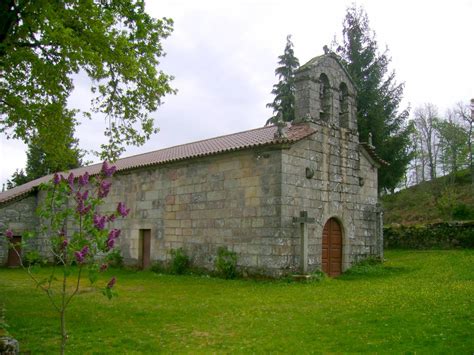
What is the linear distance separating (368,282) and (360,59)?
57.9ft

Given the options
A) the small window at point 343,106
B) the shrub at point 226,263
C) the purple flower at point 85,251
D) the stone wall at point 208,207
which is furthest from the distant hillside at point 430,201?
the purple flower at point 85,251

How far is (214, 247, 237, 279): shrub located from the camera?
13852 mm

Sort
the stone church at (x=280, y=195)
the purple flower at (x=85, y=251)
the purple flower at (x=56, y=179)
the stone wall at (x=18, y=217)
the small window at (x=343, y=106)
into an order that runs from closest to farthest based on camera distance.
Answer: the purple flower at (x=85, y=251)
the purple flower at (x=56, y=179)
the stone church at (x=280, y=195)
the small window at (x=343, y=106)
the stone wall at (x=18, y=217)

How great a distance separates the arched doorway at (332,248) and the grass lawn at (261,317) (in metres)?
1.24

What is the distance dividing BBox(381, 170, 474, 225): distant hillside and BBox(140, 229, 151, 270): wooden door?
16.2m

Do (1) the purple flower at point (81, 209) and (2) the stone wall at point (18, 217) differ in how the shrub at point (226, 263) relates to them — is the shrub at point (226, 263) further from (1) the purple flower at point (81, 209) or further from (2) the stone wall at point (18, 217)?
(2) the stone wall at point (18, 217)

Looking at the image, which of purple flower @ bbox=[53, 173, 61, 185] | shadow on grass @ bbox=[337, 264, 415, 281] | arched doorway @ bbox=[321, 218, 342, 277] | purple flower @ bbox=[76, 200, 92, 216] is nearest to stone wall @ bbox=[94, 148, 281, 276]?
arched doorway @ bbox=[321, 218, 342, 277]

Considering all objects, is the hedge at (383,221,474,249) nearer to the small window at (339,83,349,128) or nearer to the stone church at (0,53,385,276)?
the stone church at (0,53,385,276)

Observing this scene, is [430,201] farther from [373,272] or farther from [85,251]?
[85,251]

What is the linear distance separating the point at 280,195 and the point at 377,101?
603 inches

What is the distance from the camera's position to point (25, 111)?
402 inches

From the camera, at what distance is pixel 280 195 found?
12969 millimetres

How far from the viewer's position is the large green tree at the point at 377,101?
25.4 metres

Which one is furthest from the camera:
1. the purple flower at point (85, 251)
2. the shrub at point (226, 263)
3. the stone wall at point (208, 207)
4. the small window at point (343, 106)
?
the small window at point (343, 106)
